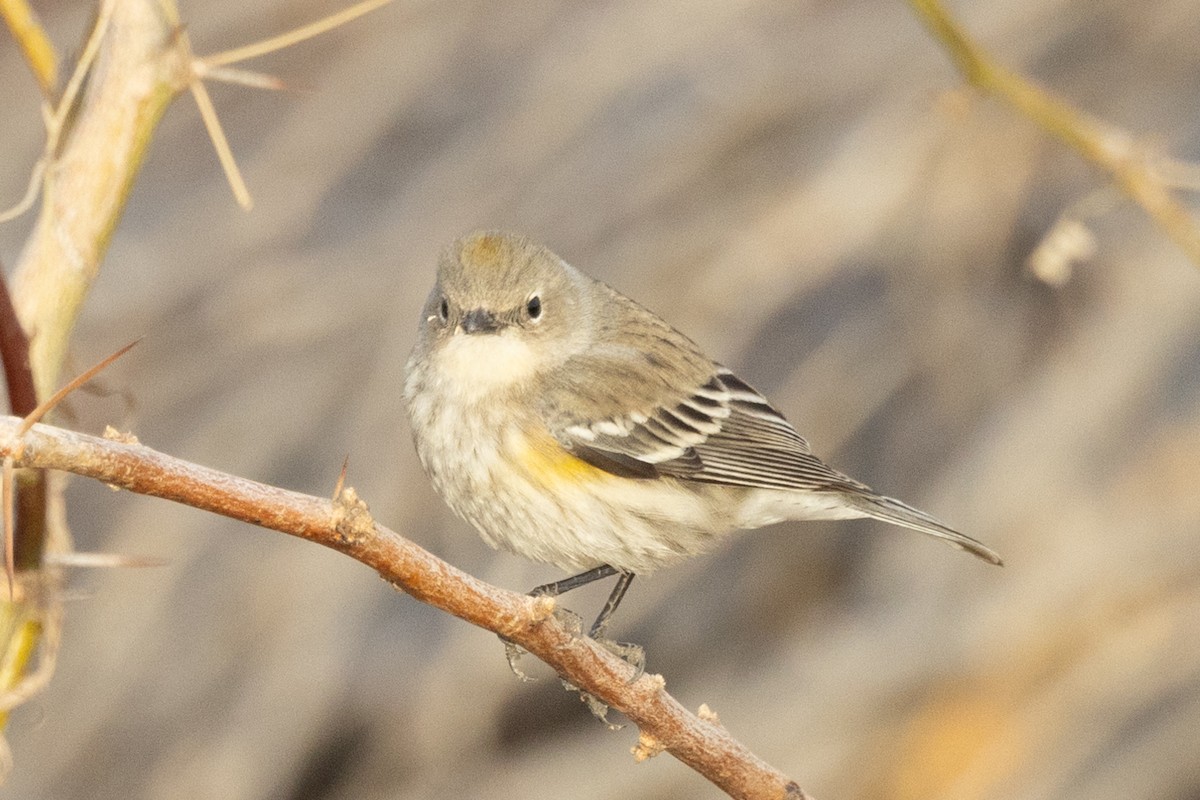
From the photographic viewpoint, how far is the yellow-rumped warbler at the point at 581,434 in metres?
3.06

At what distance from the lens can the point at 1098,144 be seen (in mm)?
3207

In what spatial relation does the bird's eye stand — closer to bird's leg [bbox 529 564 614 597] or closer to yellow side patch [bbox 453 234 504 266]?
yellow side patch [bbox 453 234 504 266]

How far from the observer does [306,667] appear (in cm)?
504

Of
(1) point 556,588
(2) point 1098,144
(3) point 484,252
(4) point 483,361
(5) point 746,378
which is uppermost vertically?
(2) point 1098,144

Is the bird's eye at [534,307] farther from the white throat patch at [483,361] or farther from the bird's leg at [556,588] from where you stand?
the bird's leg at [556,588]

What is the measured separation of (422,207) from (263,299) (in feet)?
2.43

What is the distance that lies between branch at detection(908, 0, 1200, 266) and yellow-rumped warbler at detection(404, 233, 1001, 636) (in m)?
0.84

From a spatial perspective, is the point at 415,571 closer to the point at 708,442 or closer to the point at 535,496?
the point at 535,496

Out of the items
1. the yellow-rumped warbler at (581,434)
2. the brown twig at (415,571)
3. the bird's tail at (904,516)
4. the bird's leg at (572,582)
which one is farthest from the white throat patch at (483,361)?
the brown twig at (415,571)

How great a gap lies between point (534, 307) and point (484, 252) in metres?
0.23

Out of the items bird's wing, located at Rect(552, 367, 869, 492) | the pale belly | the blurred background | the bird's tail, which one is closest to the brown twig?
the pale belly

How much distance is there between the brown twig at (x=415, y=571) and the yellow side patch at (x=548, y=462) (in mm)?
907

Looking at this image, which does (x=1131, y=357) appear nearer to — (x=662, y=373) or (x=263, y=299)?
(x=662, y=373)

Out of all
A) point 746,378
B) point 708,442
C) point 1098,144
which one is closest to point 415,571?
point 708,442
